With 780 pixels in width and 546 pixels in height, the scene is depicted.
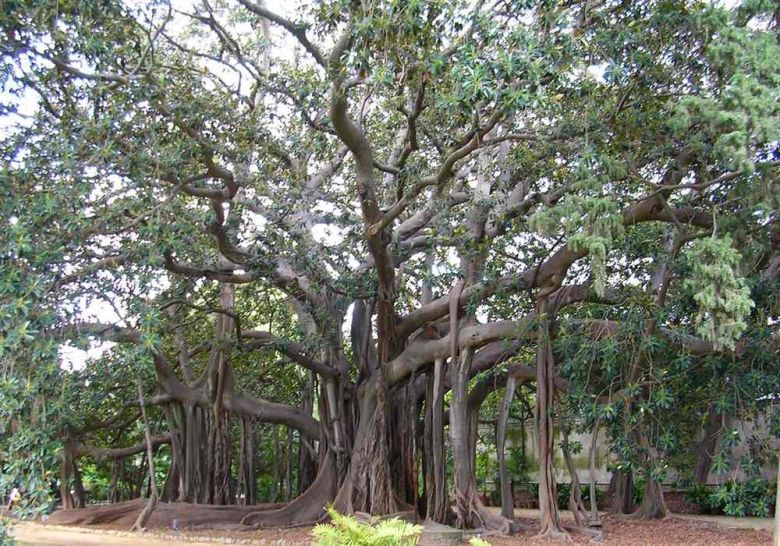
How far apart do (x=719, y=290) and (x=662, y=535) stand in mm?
4466

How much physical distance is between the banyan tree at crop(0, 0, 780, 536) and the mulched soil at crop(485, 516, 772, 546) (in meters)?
0.32

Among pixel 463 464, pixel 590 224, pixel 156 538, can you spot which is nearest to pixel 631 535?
pixel 463 464

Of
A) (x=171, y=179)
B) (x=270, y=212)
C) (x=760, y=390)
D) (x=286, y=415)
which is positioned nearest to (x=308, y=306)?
(x=270, y=212)

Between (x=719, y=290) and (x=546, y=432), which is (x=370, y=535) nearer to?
(x=719, y=290)

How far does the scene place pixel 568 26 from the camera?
20.7 ft

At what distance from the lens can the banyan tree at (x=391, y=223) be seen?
5688 mm

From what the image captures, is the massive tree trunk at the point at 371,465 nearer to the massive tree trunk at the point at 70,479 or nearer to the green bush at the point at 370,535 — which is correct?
the massive tree trunk at the point at 70,479

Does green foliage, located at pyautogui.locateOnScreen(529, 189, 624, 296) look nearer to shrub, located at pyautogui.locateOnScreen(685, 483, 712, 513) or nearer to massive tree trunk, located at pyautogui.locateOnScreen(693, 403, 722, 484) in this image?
massive tree trunk, located at pyautogui.locateOnScreen(693, 403, 722, 484)

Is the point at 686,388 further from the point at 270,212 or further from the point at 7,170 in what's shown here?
the point at 7,170

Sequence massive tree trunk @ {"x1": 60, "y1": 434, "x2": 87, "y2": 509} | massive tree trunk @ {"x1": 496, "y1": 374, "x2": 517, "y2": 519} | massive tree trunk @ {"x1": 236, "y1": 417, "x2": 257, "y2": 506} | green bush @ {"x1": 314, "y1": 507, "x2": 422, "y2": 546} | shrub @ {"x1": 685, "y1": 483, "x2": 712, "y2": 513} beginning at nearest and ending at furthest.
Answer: green bush @ {"x1": 314, "y1": 507, "x2": 422, "y2": 546} < massive tree trunk @ {"x1": 496, "y1": 374, "x2": 517, "y2": 519} < massive tree trunk @ {"x1": 236, "y1": 417, "x2": 257, "y2": 506} < massive tree trunk @ {"x1": 60, "y1": 434, "x2": 87, "y2": 509} < shrub @ {"x1": 685, "y1": 483, "x2": 712, "y2": 513}

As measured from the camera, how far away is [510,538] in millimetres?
8406

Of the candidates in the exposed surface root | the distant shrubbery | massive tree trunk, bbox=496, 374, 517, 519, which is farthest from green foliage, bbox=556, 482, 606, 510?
the distant shrubbery

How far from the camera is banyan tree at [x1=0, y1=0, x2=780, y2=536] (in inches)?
224

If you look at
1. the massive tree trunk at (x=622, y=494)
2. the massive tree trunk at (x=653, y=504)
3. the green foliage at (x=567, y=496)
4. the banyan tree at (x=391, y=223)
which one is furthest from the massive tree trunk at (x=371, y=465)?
the green foliage at (x=567, y=496)
